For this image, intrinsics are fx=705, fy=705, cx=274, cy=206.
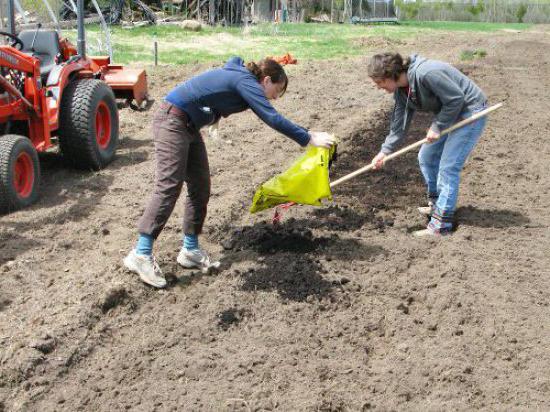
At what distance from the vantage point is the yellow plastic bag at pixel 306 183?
507cm

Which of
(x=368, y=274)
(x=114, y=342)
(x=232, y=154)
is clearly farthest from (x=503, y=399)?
(x=232, y=154)

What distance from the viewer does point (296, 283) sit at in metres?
4.78

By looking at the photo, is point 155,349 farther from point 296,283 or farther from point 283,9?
point 283,9

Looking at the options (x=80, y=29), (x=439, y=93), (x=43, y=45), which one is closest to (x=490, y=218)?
(x=439, y=93)

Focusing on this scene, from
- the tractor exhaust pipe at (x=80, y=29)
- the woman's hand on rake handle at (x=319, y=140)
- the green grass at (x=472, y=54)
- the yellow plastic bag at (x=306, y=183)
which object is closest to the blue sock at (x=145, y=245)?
the yellow plastic bag at (x=306, y=183)

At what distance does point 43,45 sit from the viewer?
306 inches

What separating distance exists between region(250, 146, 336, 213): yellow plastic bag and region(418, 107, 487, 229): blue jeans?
37.3 inches

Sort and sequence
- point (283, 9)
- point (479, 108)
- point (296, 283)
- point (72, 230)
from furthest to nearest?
point (283, 9)
point (72, 230)
point (479, 108)
point (296, 283)

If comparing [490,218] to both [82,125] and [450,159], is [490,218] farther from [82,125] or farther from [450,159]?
[82,125]

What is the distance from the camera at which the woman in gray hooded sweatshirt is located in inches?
201

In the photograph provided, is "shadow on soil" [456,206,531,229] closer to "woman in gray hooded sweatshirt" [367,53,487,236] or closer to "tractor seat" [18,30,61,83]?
"woman in gray hooded sweatshirt" [367,53,487,236]

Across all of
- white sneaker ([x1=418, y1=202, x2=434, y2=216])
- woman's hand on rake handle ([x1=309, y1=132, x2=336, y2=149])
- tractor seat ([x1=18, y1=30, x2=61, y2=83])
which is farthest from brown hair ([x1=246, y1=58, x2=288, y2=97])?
tractor seat ([x1=18, y1=30, x2=61, y2=83])

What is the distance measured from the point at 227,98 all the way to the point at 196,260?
124 centimetres

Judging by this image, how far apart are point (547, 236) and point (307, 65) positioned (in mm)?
9787
